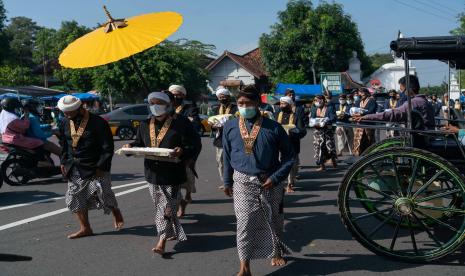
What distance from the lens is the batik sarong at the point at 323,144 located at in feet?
37.5

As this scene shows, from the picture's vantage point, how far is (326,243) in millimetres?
5656

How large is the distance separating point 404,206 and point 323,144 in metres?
6.60

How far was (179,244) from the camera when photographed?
5758mm

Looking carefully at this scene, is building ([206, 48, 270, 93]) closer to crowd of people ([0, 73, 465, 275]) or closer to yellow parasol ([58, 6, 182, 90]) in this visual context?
crowd of people ([0, 73, 465, 275])

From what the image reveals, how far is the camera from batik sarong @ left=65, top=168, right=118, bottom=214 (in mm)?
5961

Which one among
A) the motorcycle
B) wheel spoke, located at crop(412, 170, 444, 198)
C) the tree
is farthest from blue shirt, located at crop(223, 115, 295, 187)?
the tree

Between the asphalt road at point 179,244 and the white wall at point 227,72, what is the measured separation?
3748 cm

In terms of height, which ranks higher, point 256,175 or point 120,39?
point 120,39

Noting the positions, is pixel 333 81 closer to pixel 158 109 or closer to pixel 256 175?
pixel 158 109

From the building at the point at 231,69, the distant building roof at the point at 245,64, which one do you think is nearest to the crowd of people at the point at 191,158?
the distant building roof at the point at 245,64

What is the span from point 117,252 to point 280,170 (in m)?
2.12

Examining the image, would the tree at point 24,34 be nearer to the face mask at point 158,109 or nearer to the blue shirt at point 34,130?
the blue shirt at point 34,130

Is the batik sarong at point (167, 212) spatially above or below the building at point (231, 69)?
below

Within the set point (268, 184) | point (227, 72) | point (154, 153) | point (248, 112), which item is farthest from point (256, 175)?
point (227, 72)
